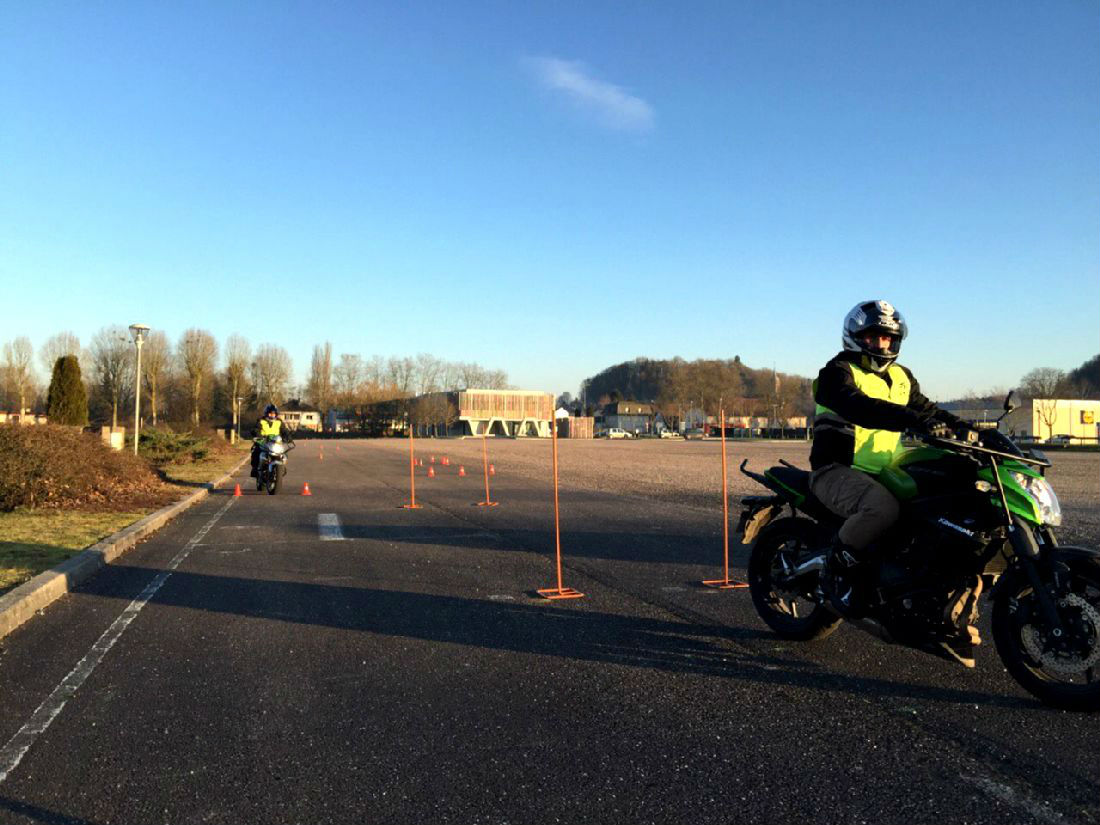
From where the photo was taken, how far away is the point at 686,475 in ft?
86.3

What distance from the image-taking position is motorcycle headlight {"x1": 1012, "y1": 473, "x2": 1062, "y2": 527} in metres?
4.16

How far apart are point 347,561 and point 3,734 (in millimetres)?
5263

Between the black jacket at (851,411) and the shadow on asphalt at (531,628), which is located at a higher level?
the black jacket at (851,411)

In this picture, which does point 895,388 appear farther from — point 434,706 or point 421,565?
point 421,565

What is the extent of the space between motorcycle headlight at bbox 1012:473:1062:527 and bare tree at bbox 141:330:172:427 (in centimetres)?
7364

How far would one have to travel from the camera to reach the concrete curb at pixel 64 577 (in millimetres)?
6395

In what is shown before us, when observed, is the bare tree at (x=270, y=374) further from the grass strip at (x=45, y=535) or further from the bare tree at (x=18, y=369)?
the grass strip at (x=45, y=535)

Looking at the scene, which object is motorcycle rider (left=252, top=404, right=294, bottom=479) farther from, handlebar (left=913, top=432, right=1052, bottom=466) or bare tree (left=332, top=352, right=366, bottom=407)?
bare tree (left=332, top=352, right=366, bottom=407)

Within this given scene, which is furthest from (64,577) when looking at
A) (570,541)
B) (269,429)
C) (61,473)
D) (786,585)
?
(269,429)

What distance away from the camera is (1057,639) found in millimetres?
4090

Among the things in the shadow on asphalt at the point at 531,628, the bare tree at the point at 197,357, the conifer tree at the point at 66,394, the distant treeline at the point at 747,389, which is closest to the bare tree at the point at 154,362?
the bare tree at the point at 197,357

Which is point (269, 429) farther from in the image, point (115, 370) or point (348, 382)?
point (348, 382)

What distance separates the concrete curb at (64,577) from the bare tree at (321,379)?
11363 centimetres

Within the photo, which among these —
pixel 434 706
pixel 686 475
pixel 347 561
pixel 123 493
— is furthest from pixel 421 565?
pixel 686 475
